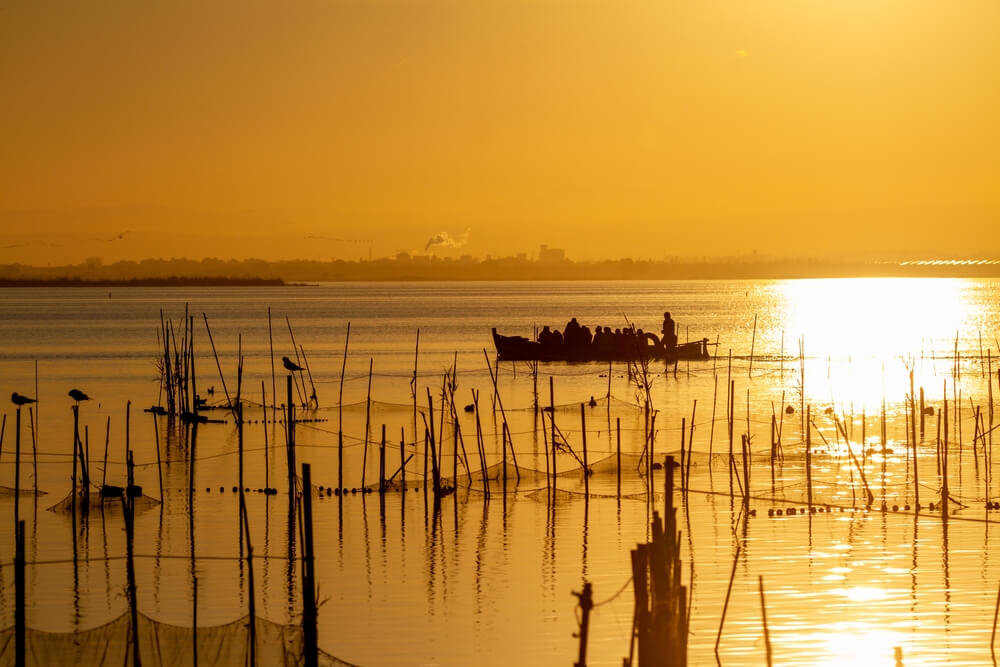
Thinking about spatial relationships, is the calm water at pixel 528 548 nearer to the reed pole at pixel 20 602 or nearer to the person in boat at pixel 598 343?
the reed pole at pixel 20 602

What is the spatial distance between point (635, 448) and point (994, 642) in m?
14.5

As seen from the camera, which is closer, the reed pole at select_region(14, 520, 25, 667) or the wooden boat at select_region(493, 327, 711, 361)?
the reed pole at select_region(14, 520, 25, 667)

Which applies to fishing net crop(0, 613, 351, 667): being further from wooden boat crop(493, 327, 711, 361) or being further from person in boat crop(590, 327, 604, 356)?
person in boat crop(590, 327, 604, 356)

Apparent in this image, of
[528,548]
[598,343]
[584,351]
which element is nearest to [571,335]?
[584,351]

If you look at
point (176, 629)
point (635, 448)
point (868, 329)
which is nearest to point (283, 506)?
point (176, 629)

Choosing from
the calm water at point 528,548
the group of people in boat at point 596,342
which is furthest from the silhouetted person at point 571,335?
the calm water at point 528,548

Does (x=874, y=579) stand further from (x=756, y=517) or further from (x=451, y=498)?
(x=451, y=498)

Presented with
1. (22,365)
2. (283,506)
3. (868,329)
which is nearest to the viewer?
(283,506)

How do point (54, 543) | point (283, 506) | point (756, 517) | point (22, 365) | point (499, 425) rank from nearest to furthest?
point (54, 543)
point (756, 517)
point (283, 506)
point (499, 425)
point (22, 365)

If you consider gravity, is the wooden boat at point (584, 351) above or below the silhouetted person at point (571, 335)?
below

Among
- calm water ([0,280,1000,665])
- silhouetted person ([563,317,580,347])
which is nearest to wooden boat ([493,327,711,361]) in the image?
silhouetted person ([563,317,580,347])

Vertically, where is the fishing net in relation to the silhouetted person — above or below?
below

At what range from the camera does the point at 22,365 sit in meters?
49.1

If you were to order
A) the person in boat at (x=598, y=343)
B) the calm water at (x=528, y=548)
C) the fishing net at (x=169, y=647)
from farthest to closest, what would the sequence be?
the person in boat at (x=598, y=343) < the calm water at (x=528, y=548) < the fishing net at (x=169, y=647)
